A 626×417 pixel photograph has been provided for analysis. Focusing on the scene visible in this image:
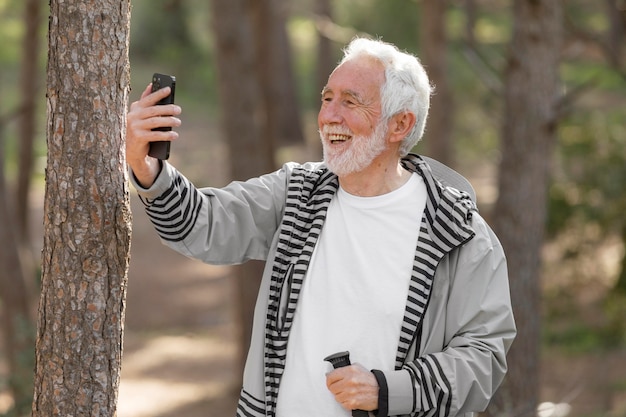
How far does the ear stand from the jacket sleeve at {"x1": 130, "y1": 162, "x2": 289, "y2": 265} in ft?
1.22

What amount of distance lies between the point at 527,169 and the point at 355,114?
4.10 m

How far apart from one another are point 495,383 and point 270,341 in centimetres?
66

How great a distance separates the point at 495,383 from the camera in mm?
2740

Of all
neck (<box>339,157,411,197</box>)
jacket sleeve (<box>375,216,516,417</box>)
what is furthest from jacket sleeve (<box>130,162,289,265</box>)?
jacket sleeve (<box>375,216,516,417</box>)

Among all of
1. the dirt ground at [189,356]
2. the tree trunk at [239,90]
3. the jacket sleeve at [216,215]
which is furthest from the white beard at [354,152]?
the tree trunk at [239,90]

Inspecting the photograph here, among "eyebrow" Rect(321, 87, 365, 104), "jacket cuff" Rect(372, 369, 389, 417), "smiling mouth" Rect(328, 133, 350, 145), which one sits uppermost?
"eyebrow" Rect(321, 87, 365, 104)

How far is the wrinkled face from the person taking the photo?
279 cm

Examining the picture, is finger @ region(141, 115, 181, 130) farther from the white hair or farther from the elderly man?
the white hair

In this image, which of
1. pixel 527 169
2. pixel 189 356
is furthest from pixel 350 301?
pixel 189 356

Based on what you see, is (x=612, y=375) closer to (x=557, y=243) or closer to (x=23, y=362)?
(x=557, y=243)

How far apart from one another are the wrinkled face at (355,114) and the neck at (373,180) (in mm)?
56

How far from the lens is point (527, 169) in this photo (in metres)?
6.67

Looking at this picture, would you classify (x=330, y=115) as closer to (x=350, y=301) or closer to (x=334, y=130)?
(x=334, y=130)

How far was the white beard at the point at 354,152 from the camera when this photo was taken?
2.78 metres
